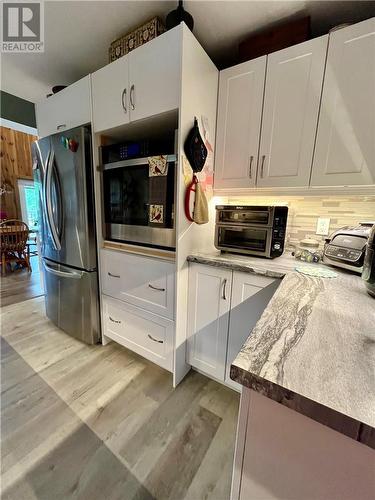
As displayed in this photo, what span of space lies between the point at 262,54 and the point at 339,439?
5.88 feet

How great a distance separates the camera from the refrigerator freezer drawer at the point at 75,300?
1751 millimetres

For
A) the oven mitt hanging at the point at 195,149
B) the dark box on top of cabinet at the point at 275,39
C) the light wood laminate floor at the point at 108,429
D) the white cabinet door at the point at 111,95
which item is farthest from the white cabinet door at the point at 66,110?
the light wood laminate floor at the point at 108,429

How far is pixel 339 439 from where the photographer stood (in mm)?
386

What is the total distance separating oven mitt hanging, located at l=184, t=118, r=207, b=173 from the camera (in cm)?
121

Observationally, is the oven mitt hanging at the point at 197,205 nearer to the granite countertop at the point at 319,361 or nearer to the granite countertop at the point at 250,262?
the granite countertop at the point at 250,262

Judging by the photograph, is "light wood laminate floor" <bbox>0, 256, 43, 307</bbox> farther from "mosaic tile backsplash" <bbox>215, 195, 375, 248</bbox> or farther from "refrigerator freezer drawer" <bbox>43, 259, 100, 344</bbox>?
"mosaic tile backsplash" <bbox>215, 195, 375, 248</bbox>

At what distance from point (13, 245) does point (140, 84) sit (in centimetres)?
376

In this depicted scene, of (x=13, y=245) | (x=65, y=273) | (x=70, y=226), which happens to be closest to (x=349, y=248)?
(x=70, y=226)

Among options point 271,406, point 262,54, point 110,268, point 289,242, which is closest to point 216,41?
point 262,54

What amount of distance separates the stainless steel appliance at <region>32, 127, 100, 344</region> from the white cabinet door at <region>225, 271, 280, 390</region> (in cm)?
114

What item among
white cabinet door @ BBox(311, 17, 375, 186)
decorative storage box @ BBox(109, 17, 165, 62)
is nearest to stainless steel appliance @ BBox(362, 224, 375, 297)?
white cabinet door @ BBox(311, 17, 375, 186)

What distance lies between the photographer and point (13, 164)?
4.55 m

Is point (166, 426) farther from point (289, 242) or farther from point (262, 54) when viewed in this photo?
point (262, 54)

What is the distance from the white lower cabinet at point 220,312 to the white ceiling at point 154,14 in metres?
1.46
